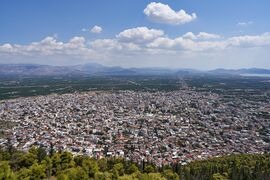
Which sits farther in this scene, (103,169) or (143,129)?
(143,129)

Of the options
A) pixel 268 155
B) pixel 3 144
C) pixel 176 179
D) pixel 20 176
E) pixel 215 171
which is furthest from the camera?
pixel 3 144

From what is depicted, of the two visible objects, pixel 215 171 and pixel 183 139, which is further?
pixel 183 139

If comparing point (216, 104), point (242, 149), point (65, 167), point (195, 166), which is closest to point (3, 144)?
point (65, 167)

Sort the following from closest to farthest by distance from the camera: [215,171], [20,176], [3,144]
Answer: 1. [20,176]
2. [215,171]
3. [3,144]

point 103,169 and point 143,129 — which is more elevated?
point 103,169

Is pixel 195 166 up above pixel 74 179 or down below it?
below

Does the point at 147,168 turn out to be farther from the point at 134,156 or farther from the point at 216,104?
the point at 216,104

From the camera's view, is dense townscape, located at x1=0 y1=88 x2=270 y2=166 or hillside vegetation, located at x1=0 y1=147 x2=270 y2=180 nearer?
hillside vegetation, located at x1=0 y1=147 x2=270 y2=180

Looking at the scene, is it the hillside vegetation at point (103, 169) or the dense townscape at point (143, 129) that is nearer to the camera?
the hillside vegetation at point (103, 169)
